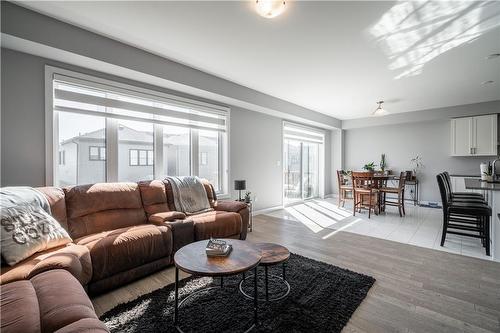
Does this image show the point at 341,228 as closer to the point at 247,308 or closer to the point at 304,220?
the point at 304,220

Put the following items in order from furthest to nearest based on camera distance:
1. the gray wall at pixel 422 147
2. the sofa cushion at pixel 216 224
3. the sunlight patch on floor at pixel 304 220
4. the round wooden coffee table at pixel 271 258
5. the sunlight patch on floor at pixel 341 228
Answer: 1. the gray wall at pixel 422 147
2. the sunlight patch on floor at pixel 304 220
3. the sunlight patch on floor at pixel 341 228
4. the sofa cushion at pixel 216 224
5. the round wooden coffee table at pixel 271 258

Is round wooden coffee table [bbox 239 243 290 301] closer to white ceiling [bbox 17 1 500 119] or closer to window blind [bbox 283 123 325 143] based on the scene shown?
white ceiling [bbox 17 1 500 119]

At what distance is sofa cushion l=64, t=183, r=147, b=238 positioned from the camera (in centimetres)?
251

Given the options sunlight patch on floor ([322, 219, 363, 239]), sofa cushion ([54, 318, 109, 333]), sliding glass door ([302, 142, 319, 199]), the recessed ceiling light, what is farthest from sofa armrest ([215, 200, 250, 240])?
sliding glass door ([302, 142, 319, 199])

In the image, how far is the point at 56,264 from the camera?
1703mm

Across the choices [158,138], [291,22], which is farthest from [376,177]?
[158,138]

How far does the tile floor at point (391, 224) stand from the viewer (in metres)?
3.39

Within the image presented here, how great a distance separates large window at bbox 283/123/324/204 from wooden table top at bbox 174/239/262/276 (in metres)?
4.35

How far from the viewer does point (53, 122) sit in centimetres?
266

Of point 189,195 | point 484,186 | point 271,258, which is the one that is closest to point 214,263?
point 271,258

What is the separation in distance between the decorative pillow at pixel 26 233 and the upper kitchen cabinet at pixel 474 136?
7.73 meters

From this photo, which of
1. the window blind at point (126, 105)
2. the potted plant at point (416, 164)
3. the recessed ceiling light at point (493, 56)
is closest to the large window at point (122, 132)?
the window blind at point (126, 105)

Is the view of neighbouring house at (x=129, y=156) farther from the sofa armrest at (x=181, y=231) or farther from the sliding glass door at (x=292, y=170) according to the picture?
the sliding glass door at (x=292, y=170)

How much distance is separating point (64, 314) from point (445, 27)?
383 centimetres
